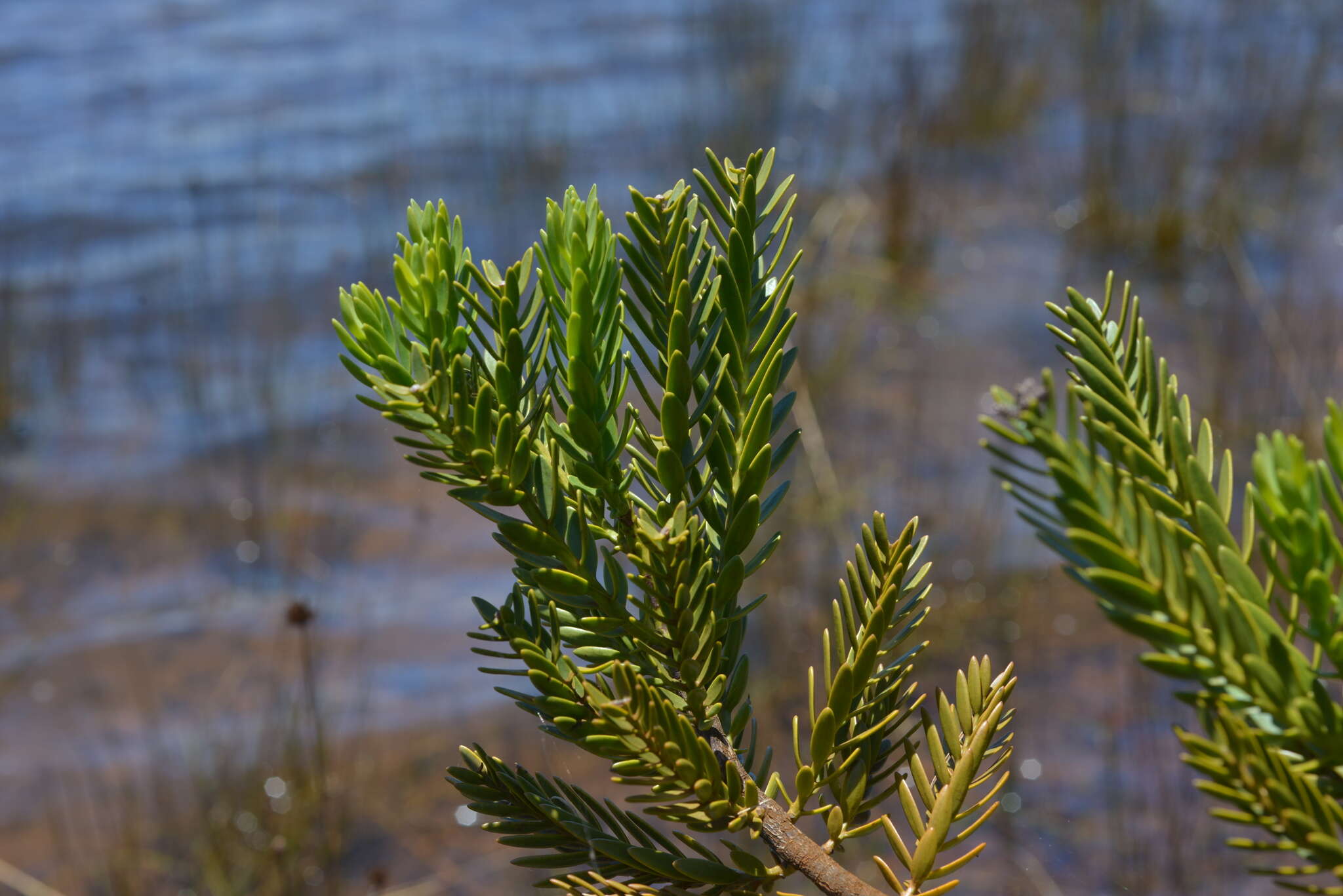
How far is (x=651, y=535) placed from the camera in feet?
0.75

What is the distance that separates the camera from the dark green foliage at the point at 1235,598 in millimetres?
182

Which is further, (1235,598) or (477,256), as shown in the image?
(477,256)

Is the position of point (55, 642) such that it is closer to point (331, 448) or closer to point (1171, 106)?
point (331, 448)

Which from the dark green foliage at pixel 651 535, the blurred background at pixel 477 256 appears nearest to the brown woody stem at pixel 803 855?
the dark green foliage at pixel 651 535

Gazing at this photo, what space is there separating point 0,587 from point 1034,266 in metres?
2.67

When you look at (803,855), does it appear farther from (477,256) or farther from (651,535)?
(477,256)

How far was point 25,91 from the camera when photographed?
3.89 metres

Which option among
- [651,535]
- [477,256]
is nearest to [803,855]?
[651,535]

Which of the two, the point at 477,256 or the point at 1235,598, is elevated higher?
the point at 477,256

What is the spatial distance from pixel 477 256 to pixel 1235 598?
3.02 m

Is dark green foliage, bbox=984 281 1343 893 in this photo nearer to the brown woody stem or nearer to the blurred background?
the brown woody stem

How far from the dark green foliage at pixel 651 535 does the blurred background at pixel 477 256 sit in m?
0.67

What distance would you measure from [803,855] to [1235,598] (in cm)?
10

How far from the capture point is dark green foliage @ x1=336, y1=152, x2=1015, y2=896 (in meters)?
0.23
